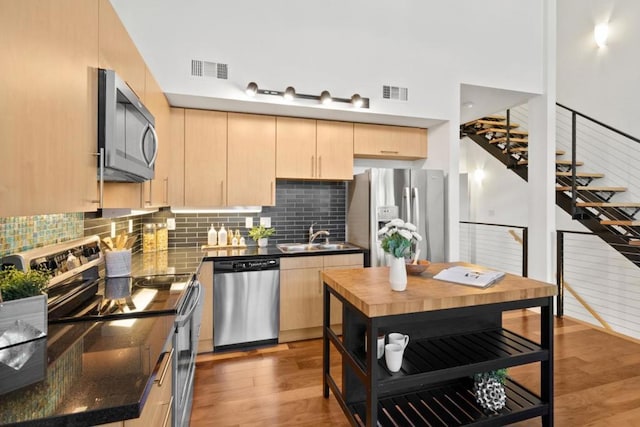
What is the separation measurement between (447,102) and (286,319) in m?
2.86

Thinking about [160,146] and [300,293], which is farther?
[300,293]

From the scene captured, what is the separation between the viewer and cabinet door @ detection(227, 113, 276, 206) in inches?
127

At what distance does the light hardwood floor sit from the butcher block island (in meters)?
0.32

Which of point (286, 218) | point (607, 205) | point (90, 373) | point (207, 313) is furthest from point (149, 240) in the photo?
point (607, 205)

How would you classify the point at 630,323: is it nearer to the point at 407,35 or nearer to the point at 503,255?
the point at 503,255

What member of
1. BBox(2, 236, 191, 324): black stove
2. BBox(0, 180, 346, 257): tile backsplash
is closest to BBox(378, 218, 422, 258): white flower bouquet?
BBox(2, 236, 191, 324): black stove

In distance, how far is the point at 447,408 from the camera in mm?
1934

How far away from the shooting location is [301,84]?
10.1 ft

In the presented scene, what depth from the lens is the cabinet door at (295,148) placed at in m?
3.36

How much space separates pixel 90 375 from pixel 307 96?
2.71 metres

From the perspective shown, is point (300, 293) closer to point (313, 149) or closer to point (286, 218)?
point (286, 218)

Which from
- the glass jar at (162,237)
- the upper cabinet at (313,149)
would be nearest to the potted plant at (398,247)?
the upper cabinet at (313,149)

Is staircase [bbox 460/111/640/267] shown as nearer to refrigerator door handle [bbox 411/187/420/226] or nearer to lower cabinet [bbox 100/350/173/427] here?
refrigerator door handle [bbox 411/187/420/226]

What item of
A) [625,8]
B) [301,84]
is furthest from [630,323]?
[301,84]
